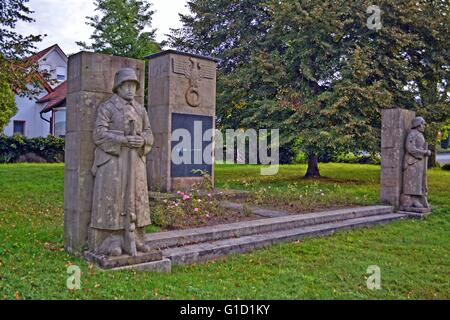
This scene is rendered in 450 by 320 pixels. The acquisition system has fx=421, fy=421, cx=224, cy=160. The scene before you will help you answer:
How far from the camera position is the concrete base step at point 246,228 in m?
6.21

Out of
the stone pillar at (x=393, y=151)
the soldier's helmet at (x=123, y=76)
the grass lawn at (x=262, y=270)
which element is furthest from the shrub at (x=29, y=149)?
the soldier's helmet at (x=123, y=76)

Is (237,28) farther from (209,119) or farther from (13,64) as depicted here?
(13,64)

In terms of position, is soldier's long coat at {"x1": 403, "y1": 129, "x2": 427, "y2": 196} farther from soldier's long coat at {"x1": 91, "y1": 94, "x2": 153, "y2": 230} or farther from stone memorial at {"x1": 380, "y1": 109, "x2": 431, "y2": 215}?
A: soldier's long coat at {"x1": 91, "y1": 94, "x2": 153, "y2": 230}

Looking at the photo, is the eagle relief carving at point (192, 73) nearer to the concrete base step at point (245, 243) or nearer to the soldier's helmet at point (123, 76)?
the concrete base step at point (245, 243)

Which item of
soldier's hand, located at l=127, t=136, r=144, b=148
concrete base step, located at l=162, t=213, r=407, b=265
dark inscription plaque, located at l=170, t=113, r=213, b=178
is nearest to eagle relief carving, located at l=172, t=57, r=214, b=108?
dark inscription plaque, located at l=170, t=113, r=213, b=178

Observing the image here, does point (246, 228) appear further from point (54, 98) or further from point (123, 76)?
point (54, 98)

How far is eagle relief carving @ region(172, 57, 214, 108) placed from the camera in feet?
34.6

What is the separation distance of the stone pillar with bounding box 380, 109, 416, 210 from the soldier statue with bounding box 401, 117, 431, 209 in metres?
0.15

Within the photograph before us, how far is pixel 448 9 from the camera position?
1648cm

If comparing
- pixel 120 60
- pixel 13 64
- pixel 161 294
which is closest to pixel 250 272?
pixel 161 294

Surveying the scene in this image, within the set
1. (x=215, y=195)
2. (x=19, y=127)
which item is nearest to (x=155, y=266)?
(x=215, y=195)

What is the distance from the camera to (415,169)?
10344mm

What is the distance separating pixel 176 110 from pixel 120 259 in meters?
5.96

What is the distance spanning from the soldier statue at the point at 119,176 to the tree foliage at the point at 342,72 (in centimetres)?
996
